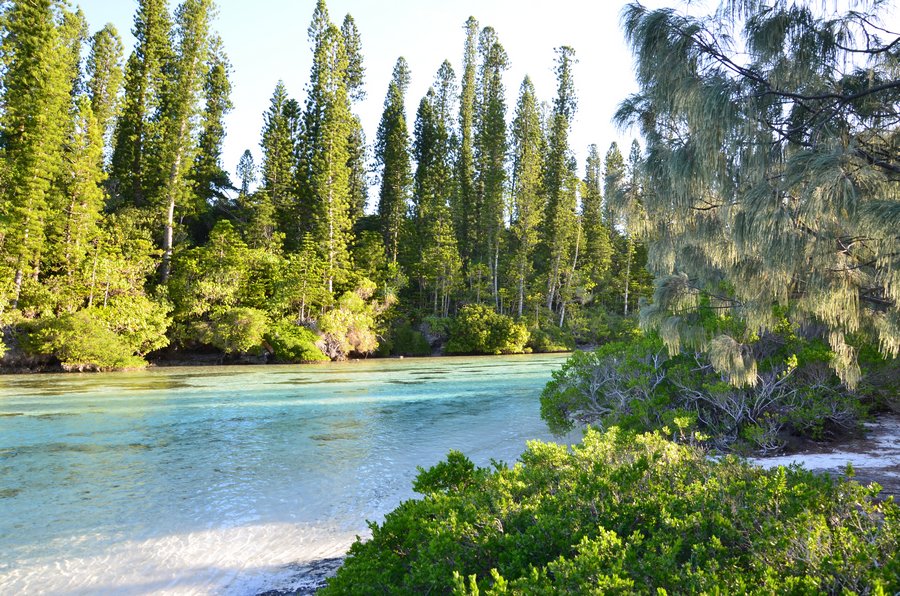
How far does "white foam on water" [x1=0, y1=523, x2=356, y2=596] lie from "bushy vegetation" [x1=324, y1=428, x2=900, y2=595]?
1387mm

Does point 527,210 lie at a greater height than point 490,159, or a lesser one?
lesser

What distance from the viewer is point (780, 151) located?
3723mm

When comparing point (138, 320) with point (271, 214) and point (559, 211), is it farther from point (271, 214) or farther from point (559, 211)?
point (559, 211)

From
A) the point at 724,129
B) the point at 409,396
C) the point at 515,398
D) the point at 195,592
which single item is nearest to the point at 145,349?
the point at 409,396

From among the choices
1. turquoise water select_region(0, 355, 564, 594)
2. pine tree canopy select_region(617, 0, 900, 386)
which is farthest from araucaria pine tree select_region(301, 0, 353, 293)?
pine tree canopy select_region(617, 0, 900, 386)

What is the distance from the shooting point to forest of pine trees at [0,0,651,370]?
62.6ft

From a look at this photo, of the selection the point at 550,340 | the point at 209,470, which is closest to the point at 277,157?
the point at 550,340

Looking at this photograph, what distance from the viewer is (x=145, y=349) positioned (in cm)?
2042

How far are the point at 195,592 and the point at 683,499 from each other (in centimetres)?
286

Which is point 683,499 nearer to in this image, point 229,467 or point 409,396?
point 229,467

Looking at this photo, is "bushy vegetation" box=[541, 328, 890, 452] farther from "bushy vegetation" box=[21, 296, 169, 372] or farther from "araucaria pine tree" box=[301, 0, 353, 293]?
"araucaria pine tree" box=[301, 0, 353, 293]

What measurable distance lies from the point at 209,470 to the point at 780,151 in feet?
20.9

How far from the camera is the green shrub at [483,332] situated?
91.7 feet

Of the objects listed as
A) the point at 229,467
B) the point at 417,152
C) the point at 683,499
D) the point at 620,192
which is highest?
the point at 417,152
